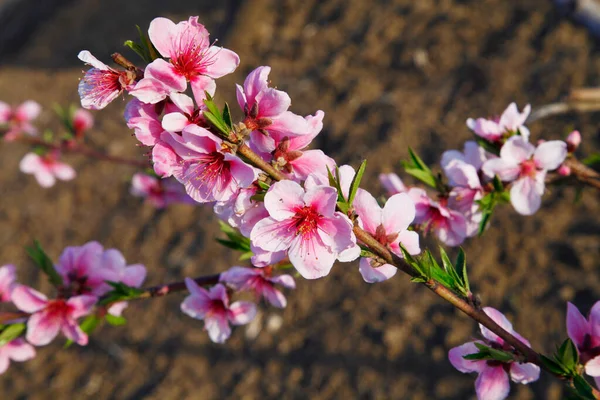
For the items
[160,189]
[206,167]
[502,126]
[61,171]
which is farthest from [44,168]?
[502,126]

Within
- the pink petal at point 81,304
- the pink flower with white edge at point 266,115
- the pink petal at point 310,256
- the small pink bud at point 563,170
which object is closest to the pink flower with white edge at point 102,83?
the pink flower with white edge at point 266,115

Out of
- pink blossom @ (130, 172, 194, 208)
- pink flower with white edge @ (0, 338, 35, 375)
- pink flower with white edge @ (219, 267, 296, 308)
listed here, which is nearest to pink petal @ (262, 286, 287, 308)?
pink flower with white edge @ (219, 267, 296, 308)

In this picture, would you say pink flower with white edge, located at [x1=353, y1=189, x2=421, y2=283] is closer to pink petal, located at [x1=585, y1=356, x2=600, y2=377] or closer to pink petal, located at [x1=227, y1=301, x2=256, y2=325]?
pink petal, located at [x1=585, y1=356, x2=600, y2=377]

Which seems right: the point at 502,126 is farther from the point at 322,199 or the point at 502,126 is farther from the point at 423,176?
the point at 322,199

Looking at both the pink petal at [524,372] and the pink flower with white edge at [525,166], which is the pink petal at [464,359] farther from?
the pink flower with white edge at [525,166]


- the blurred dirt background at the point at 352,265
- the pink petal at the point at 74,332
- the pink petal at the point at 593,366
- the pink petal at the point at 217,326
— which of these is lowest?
the blurred dirt background at the point at 352,265

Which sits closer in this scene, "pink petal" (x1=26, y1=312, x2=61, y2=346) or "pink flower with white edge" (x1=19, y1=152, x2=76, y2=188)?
"pink petal" (x1=26, y1=312, x2=61, y2=346)
